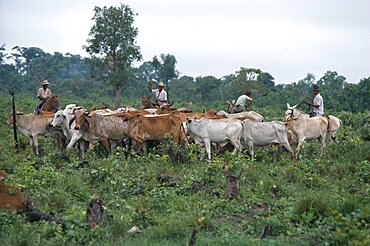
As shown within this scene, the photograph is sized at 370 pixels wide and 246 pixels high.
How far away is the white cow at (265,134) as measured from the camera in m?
14.6

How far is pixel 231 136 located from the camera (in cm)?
1462

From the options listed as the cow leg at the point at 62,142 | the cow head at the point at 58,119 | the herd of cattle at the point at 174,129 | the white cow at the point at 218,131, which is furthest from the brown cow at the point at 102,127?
the white cow at the point at 218,131

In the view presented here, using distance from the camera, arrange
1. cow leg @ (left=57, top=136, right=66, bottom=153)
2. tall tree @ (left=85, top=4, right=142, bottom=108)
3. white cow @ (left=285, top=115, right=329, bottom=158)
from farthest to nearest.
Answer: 1. tall tree @ (left=85, top=4, right=142, bottom=108)
2. cow leg @ (left=57, top=136, right=66, bottom=153)
3. white cow @ (left=285, top=115, right=329, bottom=158)

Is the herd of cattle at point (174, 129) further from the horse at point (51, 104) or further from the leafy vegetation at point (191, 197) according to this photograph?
the horse at point (51, 104)

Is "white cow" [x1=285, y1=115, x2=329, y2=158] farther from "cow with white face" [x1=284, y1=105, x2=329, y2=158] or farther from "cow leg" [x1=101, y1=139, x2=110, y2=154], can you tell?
"cow leg" [x1=101, y1=139, x2=110, y2=154]

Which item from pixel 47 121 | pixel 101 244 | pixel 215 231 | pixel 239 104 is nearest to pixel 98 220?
pixel 101 244

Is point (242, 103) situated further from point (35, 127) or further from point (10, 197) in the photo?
point (10, 197)

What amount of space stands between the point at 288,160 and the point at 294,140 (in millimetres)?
1404

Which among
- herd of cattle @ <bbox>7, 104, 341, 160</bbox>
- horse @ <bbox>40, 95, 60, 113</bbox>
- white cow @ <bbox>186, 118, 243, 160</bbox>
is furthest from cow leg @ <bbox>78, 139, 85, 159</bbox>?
white cow @ <bbox>186, 118, 243, 160</bbox>

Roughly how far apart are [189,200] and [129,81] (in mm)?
26405

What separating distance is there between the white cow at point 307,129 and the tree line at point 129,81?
1926 centimetres

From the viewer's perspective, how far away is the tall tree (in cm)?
3256

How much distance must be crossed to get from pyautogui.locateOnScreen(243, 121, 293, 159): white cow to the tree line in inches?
760

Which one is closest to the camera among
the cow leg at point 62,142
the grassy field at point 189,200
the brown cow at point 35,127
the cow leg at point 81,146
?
the grassy field at point 189,200
